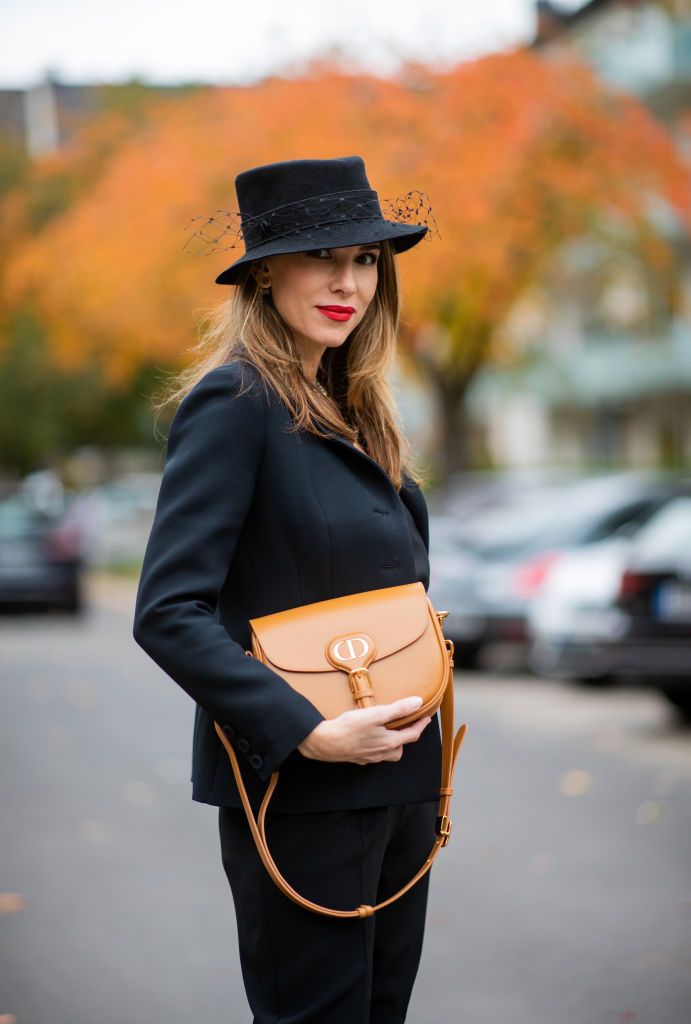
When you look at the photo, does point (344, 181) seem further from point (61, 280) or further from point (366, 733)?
point (61, 280)

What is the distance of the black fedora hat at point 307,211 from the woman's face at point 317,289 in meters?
0.03

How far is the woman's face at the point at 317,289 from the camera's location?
2410 millimetres

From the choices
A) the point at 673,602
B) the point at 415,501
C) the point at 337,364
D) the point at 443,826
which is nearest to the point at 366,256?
the point at 337,364

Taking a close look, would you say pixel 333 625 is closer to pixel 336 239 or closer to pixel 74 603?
pixel 336 239

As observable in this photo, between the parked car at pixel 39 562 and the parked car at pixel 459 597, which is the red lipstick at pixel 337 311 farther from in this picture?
the parked car at pixel 39 562

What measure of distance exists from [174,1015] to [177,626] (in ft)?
7.51

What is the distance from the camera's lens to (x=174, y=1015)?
401cm

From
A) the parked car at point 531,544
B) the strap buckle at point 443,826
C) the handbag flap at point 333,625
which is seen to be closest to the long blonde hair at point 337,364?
the handbag flap at point 333,625

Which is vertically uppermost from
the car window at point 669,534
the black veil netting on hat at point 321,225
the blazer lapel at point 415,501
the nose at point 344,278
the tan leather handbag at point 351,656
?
the black veil netting on hat at point 321,225

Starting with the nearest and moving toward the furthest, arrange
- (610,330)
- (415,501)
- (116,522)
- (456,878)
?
(415,501) → (456,878) → (116,522) → (610,330)

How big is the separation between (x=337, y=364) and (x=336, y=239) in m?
0.36

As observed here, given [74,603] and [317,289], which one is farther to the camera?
[74,603]

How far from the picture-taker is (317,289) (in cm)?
241

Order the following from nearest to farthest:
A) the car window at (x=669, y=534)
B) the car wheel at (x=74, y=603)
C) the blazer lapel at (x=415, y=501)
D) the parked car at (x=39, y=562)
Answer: the blazer lapel at (x=415, y=501), the car window at (x=669, y=534), the parked car at (x=39, y=562), the car wheel at (x=74, y=603)
